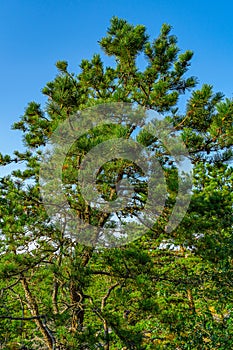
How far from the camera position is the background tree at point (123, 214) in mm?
3324

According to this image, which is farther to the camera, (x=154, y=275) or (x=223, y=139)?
(x=154, y=275)

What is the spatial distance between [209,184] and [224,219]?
3.14 meters

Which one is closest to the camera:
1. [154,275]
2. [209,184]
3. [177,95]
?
[154,275]

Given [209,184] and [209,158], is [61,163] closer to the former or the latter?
[209,158]

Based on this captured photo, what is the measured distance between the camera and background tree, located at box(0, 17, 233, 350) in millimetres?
3324

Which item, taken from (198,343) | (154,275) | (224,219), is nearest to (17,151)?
(154,275)

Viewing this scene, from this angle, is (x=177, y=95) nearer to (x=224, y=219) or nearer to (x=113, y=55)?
(x=113, y=55)

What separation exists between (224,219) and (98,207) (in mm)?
1596

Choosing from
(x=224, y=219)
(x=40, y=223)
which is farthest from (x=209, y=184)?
(x=40, y=223)

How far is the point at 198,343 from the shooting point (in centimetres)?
370

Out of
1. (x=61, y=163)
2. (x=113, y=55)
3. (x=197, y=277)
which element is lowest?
(x=197, y=277)

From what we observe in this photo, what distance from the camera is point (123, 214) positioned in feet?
14.3

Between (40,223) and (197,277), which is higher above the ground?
(40,223)

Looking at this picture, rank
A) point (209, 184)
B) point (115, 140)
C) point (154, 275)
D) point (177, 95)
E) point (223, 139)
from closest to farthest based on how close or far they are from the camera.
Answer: point (115, 140) < point (223, 139) < point (154, 275) < point (177, 95) < point (209, 184)
